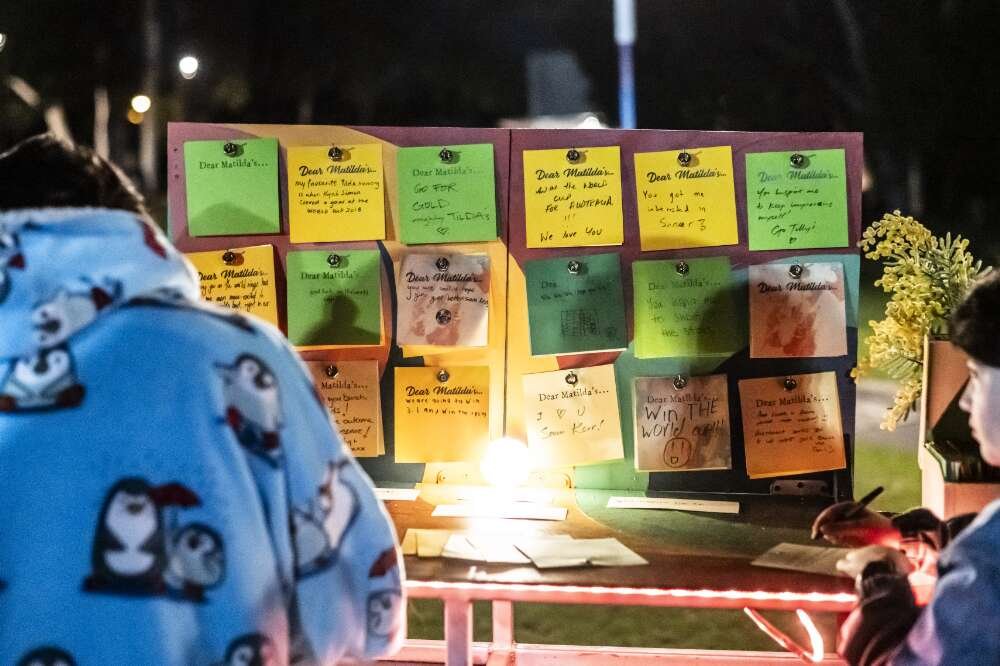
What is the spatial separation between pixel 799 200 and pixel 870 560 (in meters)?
0.92

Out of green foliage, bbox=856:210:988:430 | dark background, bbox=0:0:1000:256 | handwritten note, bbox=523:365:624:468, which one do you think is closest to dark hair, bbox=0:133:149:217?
handwritten note, bbox=523:365:624:468

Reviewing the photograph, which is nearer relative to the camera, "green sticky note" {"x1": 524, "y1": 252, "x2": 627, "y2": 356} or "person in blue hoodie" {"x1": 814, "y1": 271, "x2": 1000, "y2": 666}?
"person in blue hoodie" {"x1": 814, "y1": 271, "x2": 1000, "y2": 666}

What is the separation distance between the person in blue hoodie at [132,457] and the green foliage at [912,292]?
148 cm

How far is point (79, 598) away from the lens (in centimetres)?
129

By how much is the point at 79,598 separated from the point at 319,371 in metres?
1.29

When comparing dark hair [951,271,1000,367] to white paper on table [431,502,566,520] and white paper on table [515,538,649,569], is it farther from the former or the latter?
white paper on table [431,502,566,520]

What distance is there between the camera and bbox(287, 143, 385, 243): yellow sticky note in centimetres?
253

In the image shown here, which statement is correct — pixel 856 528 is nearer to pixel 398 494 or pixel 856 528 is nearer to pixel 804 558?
pixel 804 558

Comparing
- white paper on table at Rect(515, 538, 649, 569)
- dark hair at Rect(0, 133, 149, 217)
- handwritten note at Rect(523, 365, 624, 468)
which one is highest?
dark hair at Rect(0, 133, 149, 217)

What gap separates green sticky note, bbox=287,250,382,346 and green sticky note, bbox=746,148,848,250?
3.02 ft

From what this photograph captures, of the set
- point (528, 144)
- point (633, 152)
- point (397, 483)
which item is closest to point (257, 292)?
point (397, 483)

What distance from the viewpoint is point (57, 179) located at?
4.70 feet

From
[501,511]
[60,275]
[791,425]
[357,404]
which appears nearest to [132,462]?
[60,275]

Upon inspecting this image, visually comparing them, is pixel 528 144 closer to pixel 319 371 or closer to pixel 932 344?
pixel 319 371
